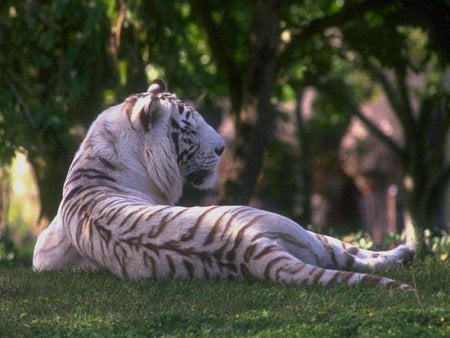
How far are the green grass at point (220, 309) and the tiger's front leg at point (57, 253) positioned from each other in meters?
0.65

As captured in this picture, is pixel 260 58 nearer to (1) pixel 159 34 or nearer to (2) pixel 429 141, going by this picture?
(1) pixel 159 34

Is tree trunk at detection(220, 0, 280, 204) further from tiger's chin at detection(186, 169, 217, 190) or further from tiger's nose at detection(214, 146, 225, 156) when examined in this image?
tiger's nose at detection(214, 146, 225, 156)

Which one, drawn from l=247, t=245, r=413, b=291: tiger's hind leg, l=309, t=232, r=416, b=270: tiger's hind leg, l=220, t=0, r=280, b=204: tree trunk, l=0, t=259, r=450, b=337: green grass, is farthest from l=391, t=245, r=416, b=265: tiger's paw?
l=220, t=0, r=280, b=204: tree trunk

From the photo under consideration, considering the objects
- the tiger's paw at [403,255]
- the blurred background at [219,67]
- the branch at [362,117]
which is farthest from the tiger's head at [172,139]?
the branch at [362,117]

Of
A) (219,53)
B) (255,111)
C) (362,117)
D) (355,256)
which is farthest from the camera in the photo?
(362,117)

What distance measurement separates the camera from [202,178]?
8.32 metres

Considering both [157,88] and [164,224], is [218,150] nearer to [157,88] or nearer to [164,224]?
[157,88]

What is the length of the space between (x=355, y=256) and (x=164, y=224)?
1.34m

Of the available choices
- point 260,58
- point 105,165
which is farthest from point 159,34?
point 105,165

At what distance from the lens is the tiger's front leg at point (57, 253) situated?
776 centimetres

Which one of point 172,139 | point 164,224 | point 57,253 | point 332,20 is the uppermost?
point 332,20

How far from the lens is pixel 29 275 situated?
299 inches

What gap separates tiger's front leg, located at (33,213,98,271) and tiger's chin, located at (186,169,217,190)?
979 mm

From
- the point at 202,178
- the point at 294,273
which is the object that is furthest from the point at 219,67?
the point at 294,273
